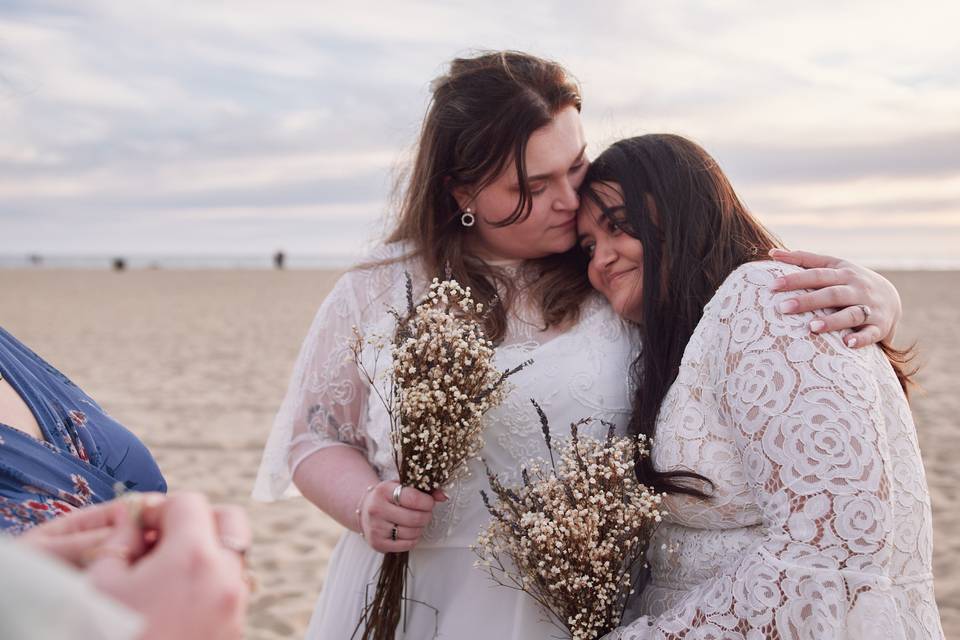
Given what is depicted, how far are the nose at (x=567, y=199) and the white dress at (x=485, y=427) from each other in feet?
1.12

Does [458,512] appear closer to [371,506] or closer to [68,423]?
[371,506]

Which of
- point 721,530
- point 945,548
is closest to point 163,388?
point 945,548

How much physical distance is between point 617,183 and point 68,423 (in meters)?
1.78

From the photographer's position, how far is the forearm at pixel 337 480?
2705mm

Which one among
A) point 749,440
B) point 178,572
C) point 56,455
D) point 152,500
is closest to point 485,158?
point 749,440

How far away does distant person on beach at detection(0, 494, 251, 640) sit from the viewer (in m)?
0.74

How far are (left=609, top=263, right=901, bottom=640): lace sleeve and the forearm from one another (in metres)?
1.05

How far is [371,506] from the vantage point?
2484mm

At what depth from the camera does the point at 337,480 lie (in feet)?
9.12

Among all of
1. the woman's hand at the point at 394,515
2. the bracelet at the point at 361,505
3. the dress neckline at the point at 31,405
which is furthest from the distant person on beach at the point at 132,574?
the bracelet at the point at 361,505

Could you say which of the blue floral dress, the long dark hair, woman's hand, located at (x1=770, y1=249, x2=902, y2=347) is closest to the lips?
the long dark hair

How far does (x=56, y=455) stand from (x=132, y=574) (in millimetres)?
1149

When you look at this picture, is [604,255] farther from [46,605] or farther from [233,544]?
[46,605]
